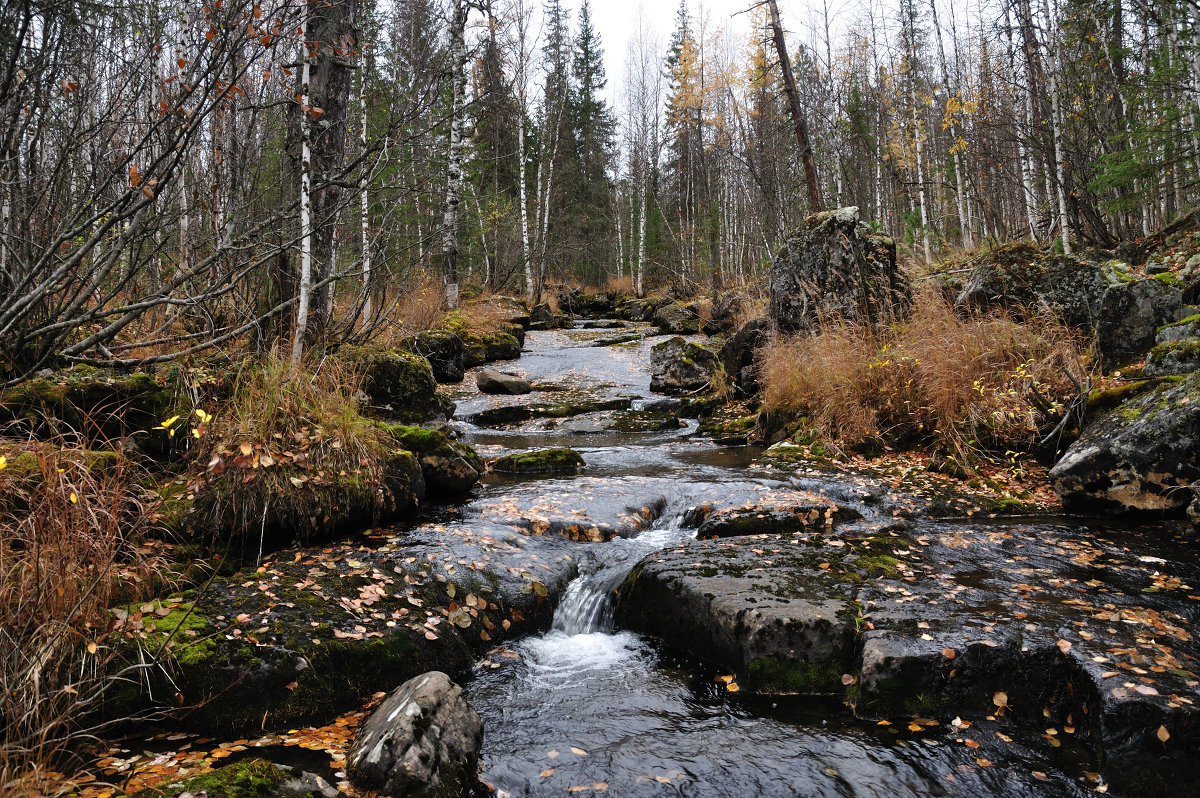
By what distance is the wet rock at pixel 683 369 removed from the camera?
500 inches

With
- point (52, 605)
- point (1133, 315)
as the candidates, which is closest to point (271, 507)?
point (52, 605)

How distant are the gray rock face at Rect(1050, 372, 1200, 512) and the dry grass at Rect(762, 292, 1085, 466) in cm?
97

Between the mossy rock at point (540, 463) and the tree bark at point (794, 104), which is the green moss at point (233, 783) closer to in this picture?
the mossy rock at point (540, 463)

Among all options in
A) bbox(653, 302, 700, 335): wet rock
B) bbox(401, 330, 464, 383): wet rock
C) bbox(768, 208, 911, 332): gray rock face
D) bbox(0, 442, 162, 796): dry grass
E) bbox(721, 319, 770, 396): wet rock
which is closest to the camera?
bbox(0, 442, 162, 796): dry grass

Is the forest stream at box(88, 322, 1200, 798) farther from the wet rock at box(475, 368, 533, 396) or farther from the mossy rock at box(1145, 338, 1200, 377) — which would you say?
the wet rock at box(475, 368, 533, 396)

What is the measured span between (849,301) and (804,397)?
2.14 metres

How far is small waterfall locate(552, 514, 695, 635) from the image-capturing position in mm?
4535

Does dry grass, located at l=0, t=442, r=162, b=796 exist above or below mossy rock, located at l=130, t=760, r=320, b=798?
above

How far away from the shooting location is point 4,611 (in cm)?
250

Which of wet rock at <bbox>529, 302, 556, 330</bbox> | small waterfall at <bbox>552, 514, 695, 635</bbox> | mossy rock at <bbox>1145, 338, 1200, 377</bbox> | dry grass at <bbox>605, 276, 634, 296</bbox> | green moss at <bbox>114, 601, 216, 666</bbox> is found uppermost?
dry grass at <bbox>605, 276, 634, 296</bbox>

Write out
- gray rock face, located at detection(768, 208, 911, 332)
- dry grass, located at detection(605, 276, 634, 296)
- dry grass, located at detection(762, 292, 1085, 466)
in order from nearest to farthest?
dry grass, located at detection(762, 292, 1085, 466) < gray rock face, located at detection(768, 208, 911, 332) < dry grass, located at detection(605, 276, 634, 296)

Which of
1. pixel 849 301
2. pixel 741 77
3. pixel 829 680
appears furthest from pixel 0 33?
pixel 741 77

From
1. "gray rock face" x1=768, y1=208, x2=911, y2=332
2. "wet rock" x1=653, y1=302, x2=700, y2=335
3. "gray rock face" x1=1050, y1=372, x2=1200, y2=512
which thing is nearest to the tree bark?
"gray rock face" x1=768, y1=208, x2=911, y2=332

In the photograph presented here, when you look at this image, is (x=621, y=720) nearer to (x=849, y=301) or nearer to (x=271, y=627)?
(x=271, y=627)
